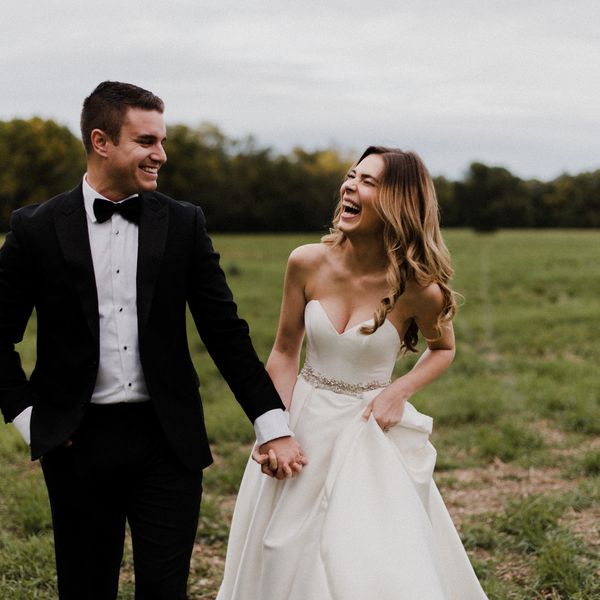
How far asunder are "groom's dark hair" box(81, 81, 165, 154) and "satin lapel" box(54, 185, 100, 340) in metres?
0.26

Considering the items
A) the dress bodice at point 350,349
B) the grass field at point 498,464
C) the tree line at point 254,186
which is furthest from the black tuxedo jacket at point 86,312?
the tree line at point 254,186

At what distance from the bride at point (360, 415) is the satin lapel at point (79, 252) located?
0.95 meters

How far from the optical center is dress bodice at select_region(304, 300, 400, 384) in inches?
146

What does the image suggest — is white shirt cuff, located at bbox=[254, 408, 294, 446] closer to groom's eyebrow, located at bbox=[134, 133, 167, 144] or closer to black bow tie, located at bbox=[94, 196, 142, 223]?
black bow tie, located at bbox=[94, 196, 142, 223]

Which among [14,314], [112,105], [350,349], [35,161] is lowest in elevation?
[350,349]

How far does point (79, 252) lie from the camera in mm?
3133

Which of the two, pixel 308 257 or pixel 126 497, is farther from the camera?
pixel 308 257

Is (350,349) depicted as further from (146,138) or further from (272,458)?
(146,138)

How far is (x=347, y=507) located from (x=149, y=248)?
1.31 meters

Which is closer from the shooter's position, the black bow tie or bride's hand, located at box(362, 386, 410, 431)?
the black bow tie

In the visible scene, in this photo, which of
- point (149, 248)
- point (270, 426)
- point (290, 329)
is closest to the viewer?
point (149, 248)

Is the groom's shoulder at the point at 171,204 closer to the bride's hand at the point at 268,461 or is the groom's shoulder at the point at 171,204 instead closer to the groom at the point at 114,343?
the groom at the point at 114,343

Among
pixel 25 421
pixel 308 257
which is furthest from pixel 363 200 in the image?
pixel 25 421

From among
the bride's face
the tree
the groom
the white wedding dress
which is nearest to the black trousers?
the groom
